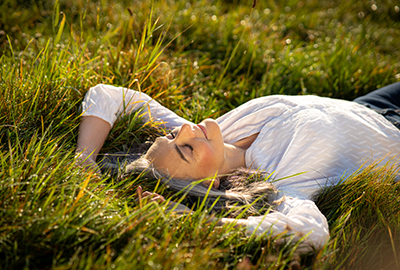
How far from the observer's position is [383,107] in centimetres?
320

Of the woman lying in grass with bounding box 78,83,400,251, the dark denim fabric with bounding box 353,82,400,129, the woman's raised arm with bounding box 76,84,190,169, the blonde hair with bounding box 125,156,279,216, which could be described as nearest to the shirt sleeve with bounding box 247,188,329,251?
the woman lying in grass with bounding box 78,83,400,251

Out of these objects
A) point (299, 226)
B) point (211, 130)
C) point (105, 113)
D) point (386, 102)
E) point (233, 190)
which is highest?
point (386, 102)

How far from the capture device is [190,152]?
2.33 metres

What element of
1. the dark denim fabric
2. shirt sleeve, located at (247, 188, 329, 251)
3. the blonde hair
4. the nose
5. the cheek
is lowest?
the blonde hair

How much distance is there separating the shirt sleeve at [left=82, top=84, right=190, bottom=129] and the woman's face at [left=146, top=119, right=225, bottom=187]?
20.2 inches

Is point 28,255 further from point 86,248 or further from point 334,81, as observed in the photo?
point 334,81

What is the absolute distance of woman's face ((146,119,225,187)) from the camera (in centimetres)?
230

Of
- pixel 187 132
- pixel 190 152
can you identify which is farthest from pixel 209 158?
pixel 187 132

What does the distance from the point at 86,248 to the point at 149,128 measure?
1495mm

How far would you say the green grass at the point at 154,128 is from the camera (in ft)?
5.01

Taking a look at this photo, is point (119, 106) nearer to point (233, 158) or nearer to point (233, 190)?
point (233, 158)

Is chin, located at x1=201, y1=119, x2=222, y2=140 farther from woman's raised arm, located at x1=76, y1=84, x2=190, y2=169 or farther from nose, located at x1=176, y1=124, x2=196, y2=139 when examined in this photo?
woman's raised arm, located at x1=76, y1=84, x2=190, y2=169

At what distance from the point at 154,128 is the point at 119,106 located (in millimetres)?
397

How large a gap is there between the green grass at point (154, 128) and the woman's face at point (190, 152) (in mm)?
214
